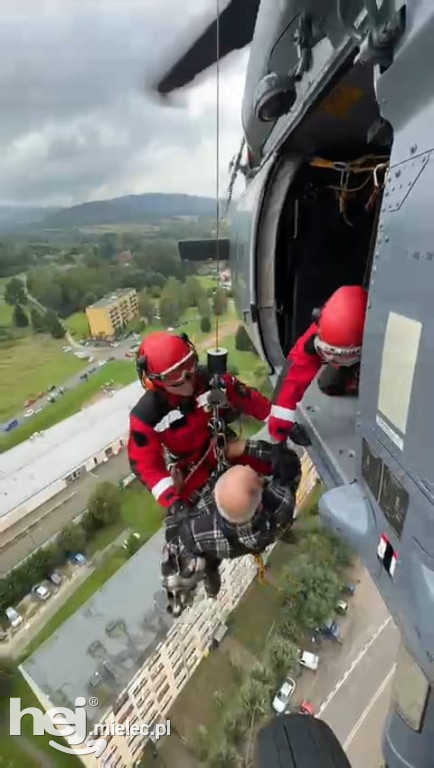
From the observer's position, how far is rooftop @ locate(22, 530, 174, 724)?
16.4 ft

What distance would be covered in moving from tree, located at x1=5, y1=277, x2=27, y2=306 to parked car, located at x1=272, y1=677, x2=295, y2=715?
27.9 ft

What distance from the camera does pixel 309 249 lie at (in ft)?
9.04

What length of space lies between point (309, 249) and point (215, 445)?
4.44 feet

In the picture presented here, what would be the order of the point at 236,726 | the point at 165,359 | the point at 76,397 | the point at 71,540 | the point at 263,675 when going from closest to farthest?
the point at 165,359, the point at 236,726, the point at 263,675, the point at 71,540, the point at 76,397

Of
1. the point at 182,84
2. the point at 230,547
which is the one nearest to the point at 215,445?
the point at 230,547

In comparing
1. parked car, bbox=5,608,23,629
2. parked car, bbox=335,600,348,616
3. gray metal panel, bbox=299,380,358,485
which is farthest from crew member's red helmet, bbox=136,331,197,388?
parked car, bbox=5,608,23,629

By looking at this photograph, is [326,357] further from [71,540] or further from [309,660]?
[71,540]

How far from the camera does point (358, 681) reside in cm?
584

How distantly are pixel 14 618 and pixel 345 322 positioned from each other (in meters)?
7.91

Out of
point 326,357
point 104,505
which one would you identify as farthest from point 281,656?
point 326,357

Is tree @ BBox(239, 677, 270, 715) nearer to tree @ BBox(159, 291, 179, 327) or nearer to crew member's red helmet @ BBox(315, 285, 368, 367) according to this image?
crew member's red helmet @ BBox(315, 285, 368, 367)

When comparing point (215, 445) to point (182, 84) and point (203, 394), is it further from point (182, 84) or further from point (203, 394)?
point (182, 84)

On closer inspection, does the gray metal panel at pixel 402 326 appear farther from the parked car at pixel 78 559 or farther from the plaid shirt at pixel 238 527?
the parked car at pixel 78 559

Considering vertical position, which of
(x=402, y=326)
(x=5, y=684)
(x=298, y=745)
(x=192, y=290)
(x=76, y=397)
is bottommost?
(x=5, y=684)
